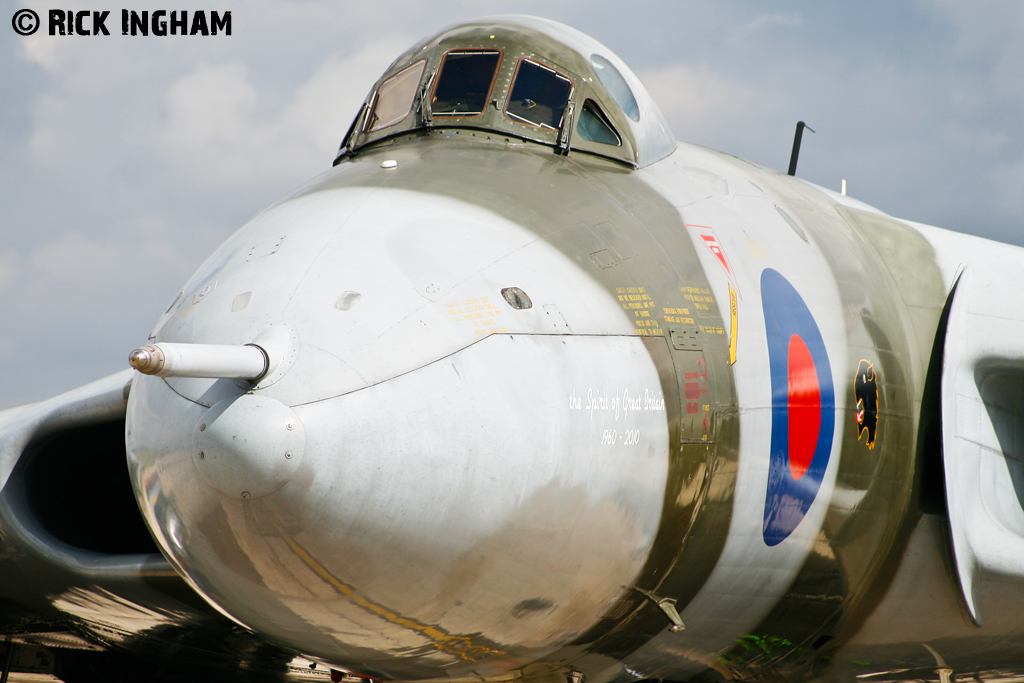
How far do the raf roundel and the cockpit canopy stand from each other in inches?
42.1

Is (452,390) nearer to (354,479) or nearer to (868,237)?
(354,479)

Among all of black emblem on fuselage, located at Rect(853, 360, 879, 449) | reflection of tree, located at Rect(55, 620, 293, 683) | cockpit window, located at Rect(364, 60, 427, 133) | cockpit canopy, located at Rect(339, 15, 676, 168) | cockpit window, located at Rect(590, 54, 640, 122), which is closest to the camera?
black emblem on fuselage, located at Rect(853, 360, 879, 449)

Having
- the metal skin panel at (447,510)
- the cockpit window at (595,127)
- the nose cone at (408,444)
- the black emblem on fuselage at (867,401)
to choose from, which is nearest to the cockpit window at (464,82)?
the cockpit window at (595,127)

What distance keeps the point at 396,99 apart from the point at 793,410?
2563 millimetres

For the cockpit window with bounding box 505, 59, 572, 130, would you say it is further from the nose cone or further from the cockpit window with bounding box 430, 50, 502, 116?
the nose cone

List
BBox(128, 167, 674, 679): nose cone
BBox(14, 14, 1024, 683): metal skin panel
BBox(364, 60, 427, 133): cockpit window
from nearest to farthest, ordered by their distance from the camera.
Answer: BBox(128, 167, 674, 679): nose cone < BBox(14, 14, 1024, 683): metal skin panel < BBox(364, 60, 427, 133): cockpit window

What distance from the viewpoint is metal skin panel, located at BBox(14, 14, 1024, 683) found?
A: 3.29 meters

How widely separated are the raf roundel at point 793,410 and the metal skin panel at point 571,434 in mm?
16

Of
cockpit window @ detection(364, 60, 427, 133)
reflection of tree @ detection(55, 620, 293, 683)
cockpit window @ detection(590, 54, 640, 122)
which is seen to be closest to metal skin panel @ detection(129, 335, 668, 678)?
cockpit window @ detection(590, 54, 640, 122)

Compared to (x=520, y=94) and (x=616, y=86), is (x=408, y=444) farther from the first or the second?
(x=616, y=86)

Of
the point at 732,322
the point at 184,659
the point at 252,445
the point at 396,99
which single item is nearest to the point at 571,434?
the point at 252,445

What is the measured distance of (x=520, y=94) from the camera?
520 centimetres

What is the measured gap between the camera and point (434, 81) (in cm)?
536

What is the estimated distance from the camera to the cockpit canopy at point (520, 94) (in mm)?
5129
